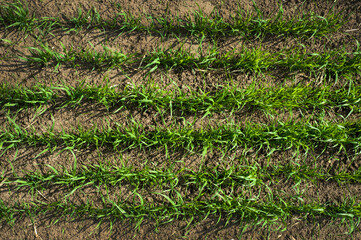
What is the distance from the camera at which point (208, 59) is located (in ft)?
7.08

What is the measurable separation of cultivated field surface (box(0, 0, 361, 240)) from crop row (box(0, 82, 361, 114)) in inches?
0.5

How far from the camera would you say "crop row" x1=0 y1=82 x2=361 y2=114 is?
214 centimetres

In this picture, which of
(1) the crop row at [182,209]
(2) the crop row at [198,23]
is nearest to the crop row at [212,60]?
(2) the crop row at [198,23]

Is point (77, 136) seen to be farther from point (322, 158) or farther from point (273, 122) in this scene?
point (322, 158)

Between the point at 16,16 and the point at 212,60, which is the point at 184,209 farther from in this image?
the point at 16,16

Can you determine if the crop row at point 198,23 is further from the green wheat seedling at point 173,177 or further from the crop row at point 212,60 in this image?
the green wheat seedling at point 173,177

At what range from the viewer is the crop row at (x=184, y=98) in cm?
214

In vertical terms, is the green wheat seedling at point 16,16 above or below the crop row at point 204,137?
above

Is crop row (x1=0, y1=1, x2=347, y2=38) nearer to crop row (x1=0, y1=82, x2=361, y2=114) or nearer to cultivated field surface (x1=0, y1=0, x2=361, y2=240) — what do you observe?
cultivated field surface (x1=0, y1=0, x2=361, y2=240)

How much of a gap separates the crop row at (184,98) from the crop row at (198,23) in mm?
477

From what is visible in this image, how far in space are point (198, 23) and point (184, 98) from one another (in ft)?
2.07

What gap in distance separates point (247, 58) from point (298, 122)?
0.66 meters

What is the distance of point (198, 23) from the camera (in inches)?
86.9

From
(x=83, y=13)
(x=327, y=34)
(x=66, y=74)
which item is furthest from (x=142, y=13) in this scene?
(x=327, y=34)
